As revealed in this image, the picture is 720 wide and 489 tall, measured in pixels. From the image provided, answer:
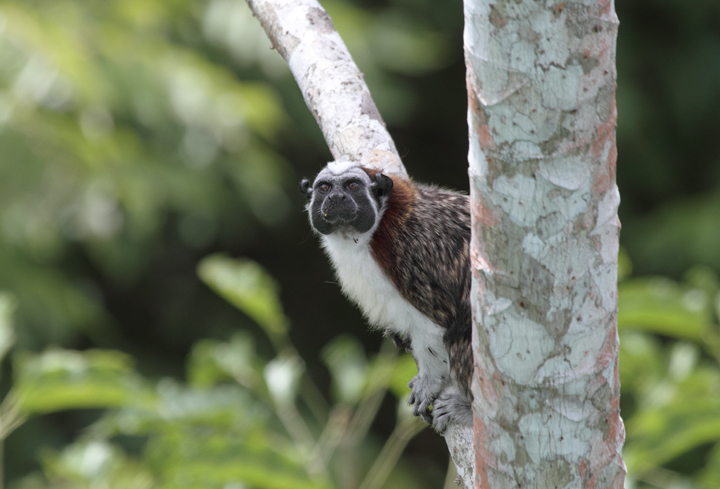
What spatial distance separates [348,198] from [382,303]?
1.13ft

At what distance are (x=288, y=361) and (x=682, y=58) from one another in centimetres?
469

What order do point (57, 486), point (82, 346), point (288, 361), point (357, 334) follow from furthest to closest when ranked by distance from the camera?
point (357, 334) → point (82, 346) → point (57, 486) → point (288, 361)

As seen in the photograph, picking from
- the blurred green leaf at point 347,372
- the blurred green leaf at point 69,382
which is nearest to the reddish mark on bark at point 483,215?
the blurred green leaf at point 347,372

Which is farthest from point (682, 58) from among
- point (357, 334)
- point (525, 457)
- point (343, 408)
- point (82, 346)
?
point (525, 457)

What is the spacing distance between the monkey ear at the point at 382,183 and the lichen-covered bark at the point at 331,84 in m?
0.15

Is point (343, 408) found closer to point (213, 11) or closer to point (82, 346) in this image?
point (213, 11)

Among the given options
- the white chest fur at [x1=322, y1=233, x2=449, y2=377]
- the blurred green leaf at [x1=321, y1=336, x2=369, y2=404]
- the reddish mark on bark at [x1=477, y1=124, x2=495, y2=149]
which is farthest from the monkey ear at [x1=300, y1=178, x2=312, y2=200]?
the reddish mark on bark at [x1=477, y1=124, x2=495, y2=149]

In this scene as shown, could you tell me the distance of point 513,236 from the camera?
4.08 feet

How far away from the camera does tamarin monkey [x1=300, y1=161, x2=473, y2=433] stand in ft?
7.20

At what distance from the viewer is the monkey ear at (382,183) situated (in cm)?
221

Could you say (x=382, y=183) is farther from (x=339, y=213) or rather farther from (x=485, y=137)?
(x=485, y=137)

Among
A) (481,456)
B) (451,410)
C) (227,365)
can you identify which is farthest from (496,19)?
(227,365)

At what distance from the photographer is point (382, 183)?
2213mm

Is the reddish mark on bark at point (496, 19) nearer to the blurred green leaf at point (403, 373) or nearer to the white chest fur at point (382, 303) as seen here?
the white chest fur at point (382, 303)
